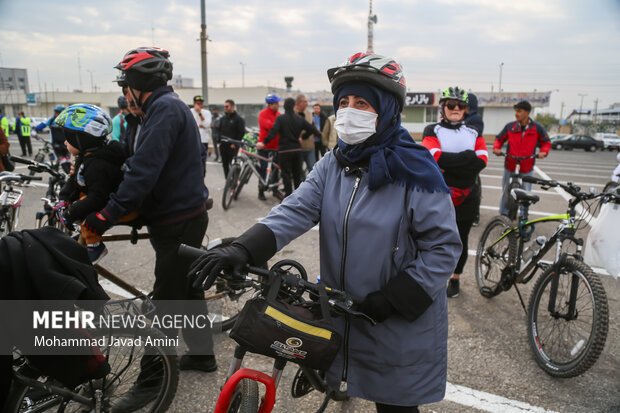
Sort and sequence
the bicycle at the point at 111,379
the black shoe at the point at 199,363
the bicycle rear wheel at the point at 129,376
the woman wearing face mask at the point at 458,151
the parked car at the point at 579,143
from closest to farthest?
the bicycle at the point at 111,379
the bicycle rear wheel at the point at 129,376
the black shoe at the point at 199,363
the woman wearing face mask at the point at 458,151
the parked car at the point at 579,143

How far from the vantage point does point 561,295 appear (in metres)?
3.20

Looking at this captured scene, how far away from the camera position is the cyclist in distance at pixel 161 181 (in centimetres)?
259

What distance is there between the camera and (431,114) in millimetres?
48875

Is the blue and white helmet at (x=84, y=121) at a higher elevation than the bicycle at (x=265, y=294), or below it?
higher

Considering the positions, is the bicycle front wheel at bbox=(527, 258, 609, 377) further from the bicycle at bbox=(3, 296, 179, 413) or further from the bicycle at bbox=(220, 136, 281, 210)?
the bicycle at bbox=(220, 136, 281, 210)

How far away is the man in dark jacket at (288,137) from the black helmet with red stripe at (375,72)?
6537 millimetres

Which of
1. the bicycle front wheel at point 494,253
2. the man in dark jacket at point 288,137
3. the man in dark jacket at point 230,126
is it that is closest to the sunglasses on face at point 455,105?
the bicycle front wheel at point 494,253

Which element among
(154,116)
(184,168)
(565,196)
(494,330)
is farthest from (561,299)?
(565,196)

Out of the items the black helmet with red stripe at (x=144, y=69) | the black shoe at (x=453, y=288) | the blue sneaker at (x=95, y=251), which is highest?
the black helmet with red stripe at (x=144, y=69)

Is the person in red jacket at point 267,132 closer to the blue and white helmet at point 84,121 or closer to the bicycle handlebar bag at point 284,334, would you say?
the blue and white helmet at point 84,121

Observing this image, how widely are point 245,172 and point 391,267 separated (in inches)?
279

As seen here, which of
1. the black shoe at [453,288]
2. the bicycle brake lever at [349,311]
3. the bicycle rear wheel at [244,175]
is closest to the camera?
the bicycle brake lever at [349,311]

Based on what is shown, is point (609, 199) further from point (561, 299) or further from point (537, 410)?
point (537, 410)

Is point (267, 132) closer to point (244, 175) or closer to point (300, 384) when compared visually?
point (244, 175)
